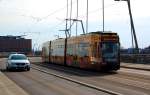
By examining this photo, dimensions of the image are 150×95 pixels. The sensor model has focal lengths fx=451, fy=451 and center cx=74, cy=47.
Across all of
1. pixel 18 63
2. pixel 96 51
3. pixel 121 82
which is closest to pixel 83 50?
pixel 96 51

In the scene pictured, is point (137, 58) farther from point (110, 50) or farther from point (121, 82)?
point (121, 82)

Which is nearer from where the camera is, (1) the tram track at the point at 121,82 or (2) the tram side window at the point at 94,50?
(1) the tram track at the point at 121,82

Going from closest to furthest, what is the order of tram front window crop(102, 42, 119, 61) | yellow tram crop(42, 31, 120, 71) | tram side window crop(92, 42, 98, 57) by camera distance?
yellow tram crop(42, 31, 120, 71) < tram front window crop(102, 42, 119, 61) < tram side window crop(92, 42, 98, 57)

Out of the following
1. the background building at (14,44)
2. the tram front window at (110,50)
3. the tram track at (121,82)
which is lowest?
the tram track at (121,82)

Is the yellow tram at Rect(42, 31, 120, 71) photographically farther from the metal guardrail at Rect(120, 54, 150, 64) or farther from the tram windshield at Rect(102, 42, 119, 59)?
the metal guardrail at Rect(120, 54, 150, 64)

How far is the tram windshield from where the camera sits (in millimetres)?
34875

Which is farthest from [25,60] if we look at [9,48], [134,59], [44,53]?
[9,48]

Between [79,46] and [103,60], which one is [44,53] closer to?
[79,46]

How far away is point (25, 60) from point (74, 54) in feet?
18.3

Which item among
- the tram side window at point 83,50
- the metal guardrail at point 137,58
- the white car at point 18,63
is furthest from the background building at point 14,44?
the tram side window at point 83,50

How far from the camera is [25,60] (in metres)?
38.9

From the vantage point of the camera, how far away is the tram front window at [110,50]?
3488cm

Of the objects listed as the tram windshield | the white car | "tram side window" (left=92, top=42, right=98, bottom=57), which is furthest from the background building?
the tram windshield

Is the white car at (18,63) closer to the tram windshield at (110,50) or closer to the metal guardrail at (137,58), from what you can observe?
the tram windshield at (110,50)
